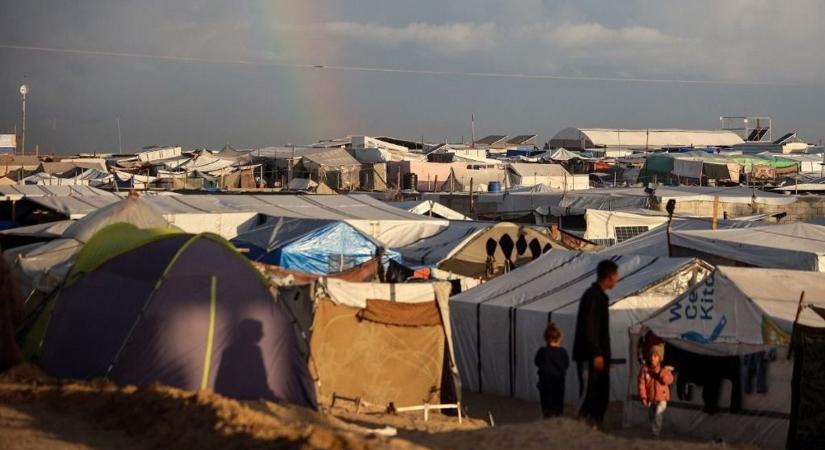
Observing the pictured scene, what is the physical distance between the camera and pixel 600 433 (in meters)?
10.2

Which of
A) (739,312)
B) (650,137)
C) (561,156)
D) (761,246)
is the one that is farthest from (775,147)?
(739,312)

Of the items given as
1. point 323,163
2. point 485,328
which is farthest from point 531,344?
point 323,163

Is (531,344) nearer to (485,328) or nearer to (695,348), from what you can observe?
(485,328)

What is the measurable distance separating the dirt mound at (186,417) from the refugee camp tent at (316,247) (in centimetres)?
1268

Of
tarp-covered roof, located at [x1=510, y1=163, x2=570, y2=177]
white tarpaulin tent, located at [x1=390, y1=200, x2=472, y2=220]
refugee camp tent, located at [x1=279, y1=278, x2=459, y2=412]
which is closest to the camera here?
refugee camp tent, located at [x1=279, y1=278, x2=459, y2=412]

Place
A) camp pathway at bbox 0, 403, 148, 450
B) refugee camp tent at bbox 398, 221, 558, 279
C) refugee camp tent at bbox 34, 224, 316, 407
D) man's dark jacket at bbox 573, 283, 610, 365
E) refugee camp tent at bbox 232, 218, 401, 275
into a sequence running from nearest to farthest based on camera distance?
camp pathway at bbox 0, 403, 148, 450
man's dark jacket at bbox 573, 283, 610, 365
refugee camp tent at bbox 34, 224, 316, 407
refugee camp tent at bbox 232, 218, 401, 275
refugee camp tent at bbox 398, 221, 558, 279

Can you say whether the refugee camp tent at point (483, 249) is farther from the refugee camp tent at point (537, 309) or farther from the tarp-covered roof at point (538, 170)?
the tarp-covered roof at point (538, 170)

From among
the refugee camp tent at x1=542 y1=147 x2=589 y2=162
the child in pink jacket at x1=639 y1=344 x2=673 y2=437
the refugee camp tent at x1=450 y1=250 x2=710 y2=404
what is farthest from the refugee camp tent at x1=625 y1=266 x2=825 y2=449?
the refugee camp tent at x1=542 y1=147 x2=589 y2=162

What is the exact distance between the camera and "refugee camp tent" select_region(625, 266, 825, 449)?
13375 mm

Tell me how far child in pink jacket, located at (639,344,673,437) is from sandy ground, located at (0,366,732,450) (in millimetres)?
3555

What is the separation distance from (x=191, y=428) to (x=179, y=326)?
3191 millimetres

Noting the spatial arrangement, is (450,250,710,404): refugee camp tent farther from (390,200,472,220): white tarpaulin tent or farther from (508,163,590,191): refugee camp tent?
(508,163,590,191): refugee camp tent

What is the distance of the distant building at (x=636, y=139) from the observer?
82.4 m

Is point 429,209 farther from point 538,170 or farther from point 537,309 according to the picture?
point 538,170
